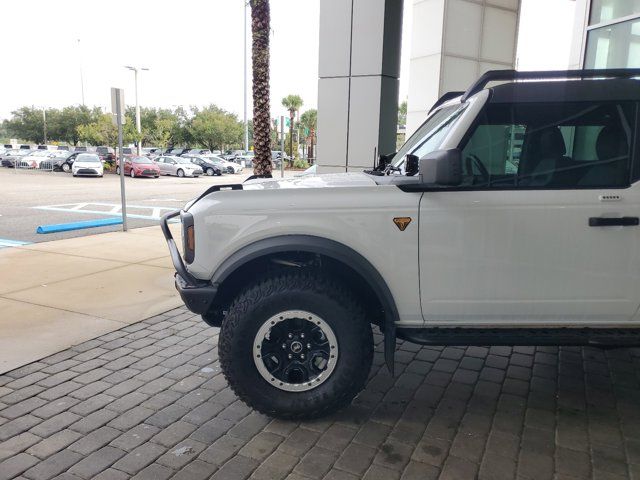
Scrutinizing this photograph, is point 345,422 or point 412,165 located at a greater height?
point 412,165

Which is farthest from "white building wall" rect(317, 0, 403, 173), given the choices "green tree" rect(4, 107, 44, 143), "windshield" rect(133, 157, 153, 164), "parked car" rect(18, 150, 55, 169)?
"green tree" rect(4, 107, 44, 143)

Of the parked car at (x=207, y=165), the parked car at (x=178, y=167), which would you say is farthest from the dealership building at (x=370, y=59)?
the parked car at (x=207, y=165)

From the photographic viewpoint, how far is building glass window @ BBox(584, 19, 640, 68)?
827 cm

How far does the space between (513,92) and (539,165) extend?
0.48m

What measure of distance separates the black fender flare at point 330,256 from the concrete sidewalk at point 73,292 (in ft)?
7.46

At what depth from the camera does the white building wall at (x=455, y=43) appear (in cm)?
1223

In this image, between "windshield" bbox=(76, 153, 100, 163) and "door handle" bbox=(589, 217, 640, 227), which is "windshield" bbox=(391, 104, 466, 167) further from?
"windshield" bbox=(76, 153, 100, 163)

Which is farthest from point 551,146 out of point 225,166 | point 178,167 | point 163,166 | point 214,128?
point 214,128

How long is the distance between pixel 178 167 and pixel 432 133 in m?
33.8

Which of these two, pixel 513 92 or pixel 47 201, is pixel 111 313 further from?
pixel 47 201

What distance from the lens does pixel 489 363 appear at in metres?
4.23

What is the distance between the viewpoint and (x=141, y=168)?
105ft

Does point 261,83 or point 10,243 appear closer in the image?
point 261,83

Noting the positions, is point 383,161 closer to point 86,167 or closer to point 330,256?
point 330,256
